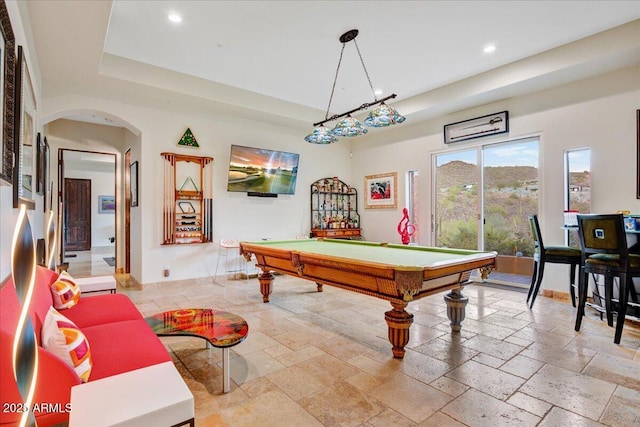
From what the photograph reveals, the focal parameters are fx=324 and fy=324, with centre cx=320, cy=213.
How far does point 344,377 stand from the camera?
2.43 m

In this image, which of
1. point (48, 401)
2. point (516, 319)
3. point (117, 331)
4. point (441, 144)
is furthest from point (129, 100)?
point (516, 319)

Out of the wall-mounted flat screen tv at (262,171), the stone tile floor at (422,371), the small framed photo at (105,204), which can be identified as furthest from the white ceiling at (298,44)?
the small framed photo at (105,204)

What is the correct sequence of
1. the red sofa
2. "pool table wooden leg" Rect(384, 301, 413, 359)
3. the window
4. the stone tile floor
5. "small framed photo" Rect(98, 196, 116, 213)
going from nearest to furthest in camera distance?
the red sofa
the stone tile floor
"pool table wooden leg" Rect(384, 301, 413, 359)
the window
"small framed photo" Rect(98, 196, 116, 213)

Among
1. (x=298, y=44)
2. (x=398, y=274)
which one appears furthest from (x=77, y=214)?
(x=398, y=274)

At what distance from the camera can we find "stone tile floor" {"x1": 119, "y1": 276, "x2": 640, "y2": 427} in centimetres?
197

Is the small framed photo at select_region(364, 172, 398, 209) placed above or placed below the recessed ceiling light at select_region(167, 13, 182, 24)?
below

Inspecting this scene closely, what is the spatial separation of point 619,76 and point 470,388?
459 centimetres

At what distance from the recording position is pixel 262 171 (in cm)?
641

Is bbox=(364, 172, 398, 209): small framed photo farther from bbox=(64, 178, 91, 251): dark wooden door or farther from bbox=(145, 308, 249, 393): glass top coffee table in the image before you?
bbox=(64, 178, 91, 251): dark wooden door

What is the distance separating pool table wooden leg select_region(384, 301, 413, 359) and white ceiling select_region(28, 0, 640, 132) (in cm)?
301

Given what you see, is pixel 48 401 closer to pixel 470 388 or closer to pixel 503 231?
pixel 470 388

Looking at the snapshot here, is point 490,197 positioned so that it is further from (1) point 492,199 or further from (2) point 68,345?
(2) point 68,345

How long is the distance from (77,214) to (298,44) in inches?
422

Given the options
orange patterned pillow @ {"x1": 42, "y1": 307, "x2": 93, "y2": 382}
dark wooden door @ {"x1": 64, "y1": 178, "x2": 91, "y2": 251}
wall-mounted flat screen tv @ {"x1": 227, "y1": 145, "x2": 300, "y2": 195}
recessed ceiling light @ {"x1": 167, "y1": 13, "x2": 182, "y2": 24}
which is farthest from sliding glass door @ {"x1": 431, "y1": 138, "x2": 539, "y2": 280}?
dark wooden door @ {"x1": 64, "y1": 178, "x2": 91, "y2": 251}
